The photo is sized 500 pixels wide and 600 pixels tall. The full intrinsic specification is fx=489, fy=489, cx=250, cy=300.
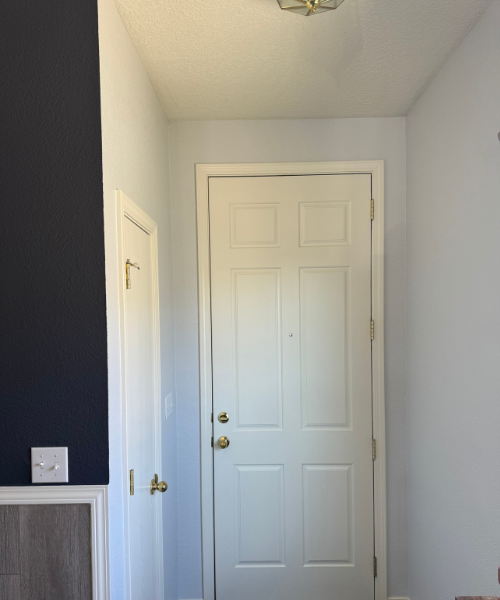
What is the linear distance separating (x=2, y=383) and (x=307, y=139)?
75.2 inches

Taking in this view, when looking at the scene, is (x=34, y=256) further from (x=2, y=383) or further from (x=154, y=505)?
(x=154, y=505)

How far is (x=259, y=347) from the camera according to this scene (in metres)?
2.60

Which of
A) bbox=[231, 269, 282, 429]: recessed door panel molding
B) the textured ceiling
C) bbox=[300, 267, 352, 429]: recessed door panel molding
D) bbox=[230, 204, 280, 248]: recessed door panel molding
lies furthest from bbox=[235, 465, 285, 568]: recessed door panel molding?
the textured ceiling

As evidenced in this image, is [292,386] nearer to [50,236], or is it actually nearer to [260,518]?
[260,518]

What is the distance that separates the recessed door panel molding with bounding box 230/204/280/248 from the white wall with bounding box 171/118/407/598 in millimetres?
262

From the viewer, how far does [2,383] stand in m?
1.41

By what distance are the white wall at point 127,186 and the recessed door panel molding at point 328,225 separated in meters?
0.75

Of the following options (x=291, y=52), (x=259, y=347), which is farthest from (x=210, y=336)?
(x=291, y=52)

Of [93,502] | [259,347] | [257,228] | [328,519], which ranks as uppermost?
[257,228]

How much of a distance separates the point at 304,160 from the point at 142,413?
155 cm

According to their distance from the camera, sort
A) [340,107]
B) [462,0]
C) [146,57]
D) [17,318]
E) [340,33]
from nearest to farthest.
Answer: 1. [17,318]
2. [462,0]
3. [340,33]
4. [146,57]
5. [340,107]

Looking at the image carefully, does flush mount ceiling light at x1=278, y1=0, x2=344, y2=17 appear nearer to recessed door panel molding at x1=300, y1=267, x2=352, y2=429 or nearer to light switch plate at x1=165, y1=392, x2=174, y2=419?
recessed door panel molding at x1=300, y1=267, x2=352, y2=429

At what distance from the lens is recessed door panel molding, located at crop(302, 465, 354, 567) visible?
258 centimetres

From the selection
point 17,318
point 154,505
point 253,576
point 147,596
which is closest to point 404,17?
point 17,318
